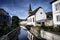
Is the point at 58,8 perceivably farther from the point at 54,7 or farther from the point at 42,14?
the point at 42,14

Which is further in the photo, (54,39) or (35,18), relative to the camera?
(35,18)

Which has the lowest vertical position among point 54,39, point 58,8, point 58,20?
point 54,39

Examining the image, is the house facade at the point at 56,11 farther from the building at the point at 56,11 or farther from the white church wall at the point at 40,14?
the white church wall at the point at 40,14

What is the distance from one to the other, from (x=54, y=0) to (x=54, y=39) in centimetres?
592

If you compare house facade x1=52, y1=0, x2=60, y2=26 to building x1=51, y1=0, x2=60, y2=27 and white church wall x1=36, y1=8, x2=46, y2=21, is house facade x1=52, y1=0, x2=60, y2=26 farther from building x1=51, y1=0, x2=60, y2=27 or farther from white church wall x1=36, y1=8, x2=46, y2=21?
white church wall x1=36, y1=8, x2=46, y2=21

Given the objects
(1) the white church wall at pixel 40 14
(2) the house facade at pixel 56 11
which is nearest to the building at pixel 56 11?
(2) the house facade at pixel 56 11

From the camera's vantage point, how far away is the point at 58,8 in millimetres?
10703

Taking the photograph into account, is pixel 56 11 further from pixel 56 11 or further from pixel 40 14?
pixel 40 14

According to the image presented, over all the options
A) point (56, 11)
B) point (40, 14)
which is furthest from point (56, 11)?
point (40, 14)

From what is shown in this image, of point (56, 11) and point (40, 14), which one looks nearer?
point (56, 11)

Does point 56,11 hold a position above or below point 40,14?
below

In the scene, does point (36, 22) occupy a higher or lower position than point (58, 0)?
lower

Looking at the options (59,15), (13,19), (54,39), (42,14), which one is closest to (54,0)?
(59,15)

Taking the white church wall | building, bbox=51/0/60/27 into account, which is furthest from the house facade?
the white church wall
